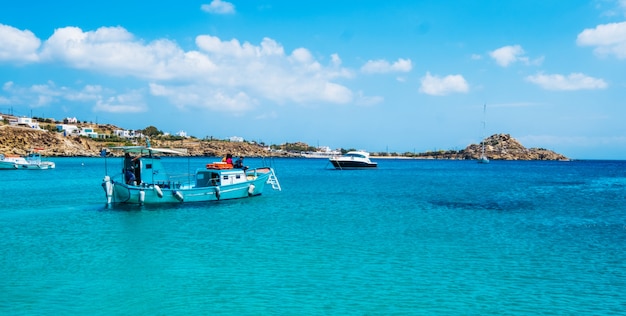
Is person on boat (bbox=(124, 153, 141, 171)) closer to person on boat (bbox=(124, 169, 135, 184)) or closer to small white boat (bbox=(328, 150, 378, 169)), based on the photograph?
person on boat (bbox=(124, 169, 135, 184))

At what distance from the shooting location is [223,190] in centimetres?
3994

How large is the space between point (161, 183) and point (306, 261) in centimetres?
2253

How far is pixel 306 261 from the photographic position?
65.2 ft

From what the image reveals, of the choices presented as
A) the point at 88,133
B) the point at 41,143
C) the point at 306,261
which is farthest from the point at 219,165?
the point at 88,133

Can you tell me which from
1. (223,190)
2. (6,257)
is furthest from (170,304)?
(223,190)

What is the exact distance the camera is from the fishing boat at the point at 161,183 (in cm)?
3544

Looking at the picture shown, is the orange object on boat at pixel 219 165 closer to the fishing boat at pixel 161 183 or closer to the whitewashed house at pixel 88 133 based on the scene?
the fishing boat at pixel 161 183

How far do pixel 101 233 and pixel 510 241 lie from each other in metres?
21.7

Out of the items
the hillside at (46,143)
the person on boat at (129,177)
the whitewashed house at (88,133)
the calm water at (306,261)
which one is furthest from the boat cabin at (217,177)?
the whitewashed house at (88,133)

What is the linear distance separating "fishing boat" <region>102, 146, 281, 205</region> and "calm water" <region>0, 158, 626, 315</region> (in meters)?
1.38

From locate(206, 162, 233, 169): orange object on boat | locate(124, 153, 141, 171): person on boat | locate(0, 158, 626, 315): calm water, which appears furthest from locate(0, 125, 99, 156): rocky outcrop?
locate(0, 158, 626, 315): calm water

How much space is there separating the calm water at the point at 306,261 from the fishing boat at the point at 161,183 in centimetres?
138

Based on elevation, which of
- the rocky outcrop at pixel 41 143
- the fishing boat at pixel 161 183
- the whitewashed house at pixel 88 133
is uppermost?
the whitewashed house at pixel 88 133

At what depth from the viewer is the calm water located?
1478 centimetres
